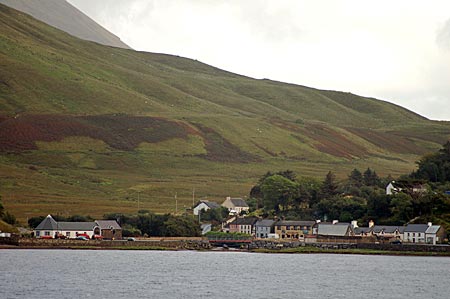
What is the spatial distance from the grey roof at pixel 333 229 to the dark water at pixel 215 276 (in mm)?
16409

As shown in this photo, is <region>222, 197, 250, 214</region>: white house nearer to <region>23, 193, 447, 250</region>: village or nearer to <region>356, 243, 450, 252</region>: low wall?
<region>23, 193, 447, 250</region>: village

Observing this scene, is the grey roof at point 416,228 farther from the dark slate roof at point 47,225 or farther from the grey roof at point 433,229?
the dark slate roof at point 47,225

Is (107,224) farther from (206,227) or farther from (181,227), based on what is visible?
(206,227)

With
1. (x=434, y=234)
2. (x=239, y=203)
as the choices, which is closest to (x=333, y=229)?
(x=434, y=234)

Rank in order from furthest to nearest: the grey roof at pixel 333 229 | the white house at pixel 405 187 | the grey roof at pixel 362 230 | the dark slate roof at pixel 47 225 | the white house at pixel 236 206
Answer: the white house at pixel 236 206 → the white house at pixel 405 187 → the grey roof at pixel 333 229 → the dark slate roof at pixel 47 225 → the grey roof at pixel 362 230

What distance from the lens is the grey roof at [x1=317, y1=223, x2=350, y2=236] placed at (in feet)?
406

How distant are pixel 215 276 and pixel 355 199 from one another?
62.2 m

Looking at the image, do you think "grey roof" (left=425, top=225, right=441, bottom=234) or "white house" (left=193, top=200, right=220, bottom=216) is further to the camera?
"white house" (left=193, top=200, right=220, bottom=216)

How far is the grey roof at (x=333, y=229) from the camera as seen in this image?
12380cm

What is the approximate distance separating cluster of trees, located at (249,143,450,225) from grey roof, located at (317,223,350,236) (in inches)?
215

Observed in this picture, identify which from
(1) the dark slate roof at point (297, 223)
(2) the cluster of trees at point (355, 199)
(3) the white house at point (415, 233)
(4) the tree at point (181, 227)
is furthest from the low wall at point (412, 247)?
(4) the tree at point (181, 227)

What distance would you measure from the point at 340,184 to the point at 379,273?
255 feet

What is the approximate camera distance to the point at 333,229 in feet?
409

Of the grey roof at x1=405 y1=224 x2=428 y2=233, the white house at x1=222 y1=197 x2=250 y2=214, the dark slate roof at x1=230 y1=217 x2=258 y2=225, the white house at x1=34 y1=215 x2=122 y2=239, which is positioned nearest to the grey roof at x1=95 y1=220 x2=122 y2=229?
the white house at x1=34 y1=215 x2=122 y2=239
